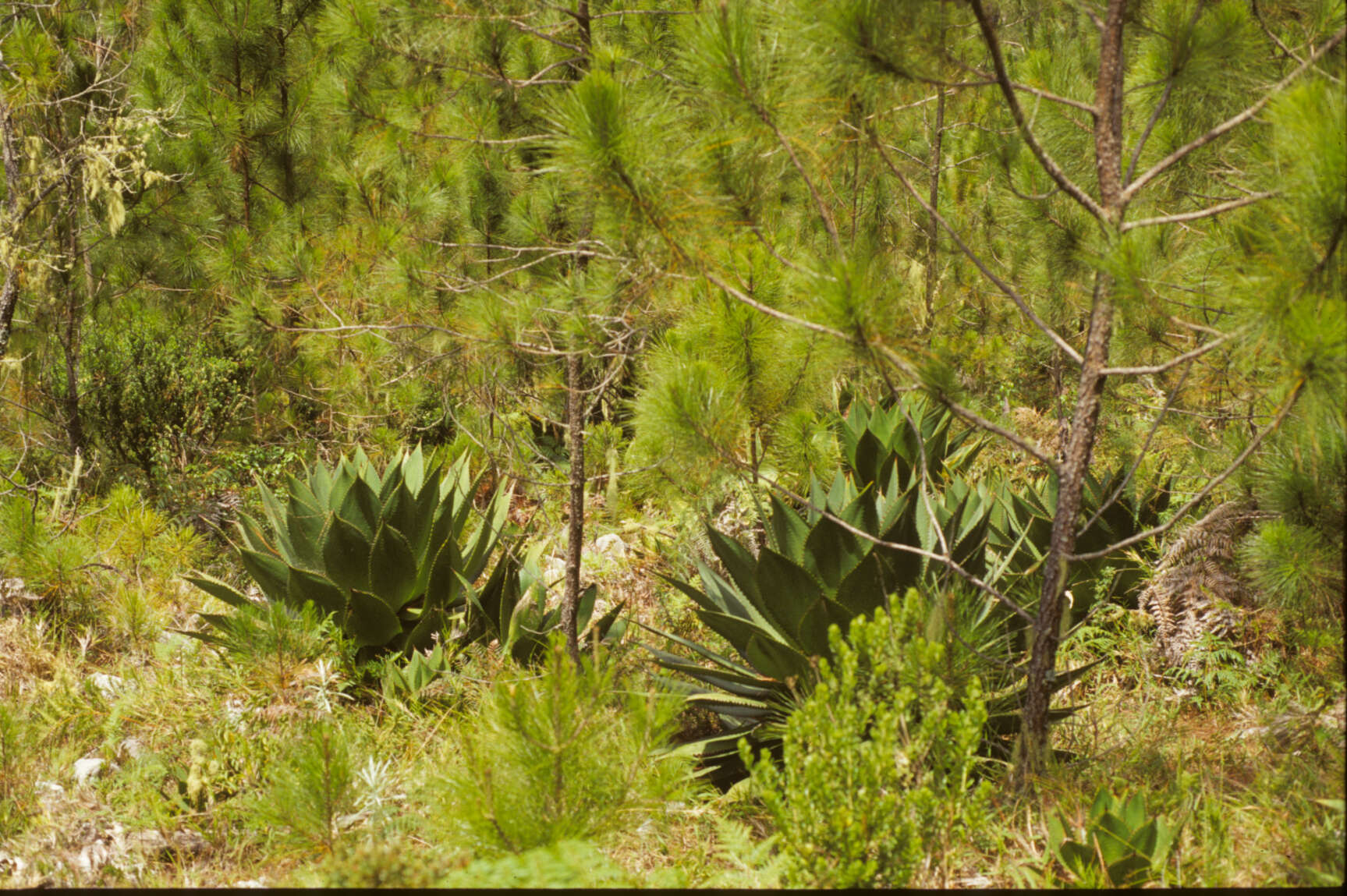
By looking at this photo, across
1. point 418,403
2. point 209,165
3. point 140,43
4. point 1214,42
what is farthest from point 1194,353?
point 140,43

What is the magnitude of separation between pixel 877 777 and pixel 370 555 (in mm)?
2196

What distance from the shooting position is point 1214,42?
8.74 feet

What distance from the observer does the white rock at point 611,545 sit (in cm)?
513

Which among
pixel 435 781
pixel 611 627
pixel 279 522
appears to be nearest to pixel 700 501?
pixel 611 627

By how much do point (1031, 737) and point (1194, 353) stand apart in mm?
1091

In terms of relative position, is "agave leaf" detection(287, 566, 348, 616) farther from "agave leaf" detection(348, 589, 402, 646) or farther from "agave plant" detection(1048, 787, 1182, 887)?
"agave plant" detection(1048, 787, 1182, 887)

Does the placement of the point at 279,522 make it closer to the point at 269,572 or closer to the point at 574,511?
the point at 269,572

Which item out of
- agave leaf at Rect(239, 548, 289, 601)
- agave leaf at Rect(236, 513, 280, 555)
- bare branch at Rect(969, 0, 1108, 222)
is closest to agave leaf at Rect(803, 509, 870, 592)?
bare branch at Rect(969, 0, 1108, 222)

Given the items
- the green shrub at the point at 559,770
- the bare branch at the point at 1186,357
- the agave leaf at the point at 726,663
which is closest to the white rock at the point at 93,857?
the green shrub at the point at 559,770

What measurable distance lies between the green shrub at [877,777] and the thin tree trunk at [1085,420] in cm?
24

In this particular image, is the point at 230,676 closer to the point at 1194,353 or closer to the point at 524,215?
the point at 524,215

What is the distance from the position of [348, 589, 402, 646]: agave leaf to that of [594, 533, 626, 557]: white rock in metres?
1.49

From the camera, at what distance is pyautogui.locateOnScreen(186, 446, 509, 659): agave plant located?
3.68 meters

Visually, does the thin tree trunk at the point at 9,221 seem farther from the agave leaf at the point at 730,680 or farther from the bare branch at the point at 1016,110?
the bare branch at the point at 1016,110
